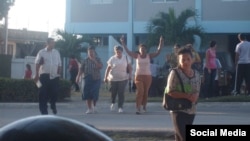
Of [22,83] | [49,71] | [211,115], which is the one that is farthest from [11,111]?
[211,115]

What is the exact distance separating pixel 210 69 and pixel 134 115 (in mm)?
4195

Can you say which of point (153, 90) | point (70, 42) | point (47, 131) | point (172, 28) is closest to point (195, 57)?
point (47, 131)

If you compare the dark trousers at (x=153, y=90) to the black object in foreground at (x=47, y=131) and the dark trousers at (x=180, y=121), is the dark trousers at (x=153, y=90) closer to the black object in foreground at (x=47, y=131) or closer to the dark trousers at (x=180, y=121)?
the dark trousers at (x=180, y=121)

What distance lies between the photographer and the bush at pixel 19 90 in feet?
63.6

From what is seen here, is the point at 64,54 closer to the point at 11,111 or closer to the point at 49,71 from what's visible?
the point at 11,111

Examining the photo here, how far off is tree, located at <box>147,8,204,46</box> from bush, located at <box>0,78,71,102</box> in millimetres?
15360

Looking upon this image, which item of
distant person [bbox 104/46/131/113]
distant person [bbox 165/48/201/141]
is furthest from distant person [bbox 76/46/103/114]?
distant person [bbox 165/48/201/141]

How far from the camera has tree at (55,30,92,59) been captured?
1524 inches

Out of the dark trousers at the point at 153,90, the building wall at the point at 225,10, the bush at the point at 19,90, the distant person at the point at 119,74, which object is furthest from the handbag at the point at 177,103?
the building wall at the point at 225,10

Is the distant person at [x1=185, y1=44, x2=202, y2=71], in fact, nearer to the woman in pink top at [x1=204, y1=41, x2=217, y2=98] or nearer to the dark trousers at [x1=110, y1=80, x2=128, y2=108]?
the dark trousers at [x1=110, y1=80, x2=128, y2=108]

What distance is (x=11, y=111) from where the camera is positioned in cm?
1703

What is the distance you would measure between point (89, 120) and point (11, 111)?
12.1 ft

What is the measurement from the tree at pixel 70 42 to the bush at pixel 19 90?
1901 cm

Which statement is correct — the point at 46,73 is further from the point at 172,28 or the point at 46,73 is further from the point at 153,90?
the point at 172,28
